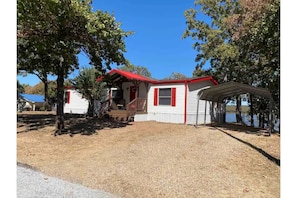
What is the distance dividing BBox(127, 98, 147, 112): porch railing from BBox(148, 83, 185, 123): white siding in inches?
17.1

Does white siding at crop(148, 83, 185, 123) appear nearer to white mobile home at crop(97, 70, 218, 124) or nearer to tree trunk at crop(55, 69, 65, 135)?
white mobile home at crop(97, 70, 218, 124)

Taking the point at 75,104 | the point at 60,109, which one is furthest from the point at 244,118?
the point at 60,109

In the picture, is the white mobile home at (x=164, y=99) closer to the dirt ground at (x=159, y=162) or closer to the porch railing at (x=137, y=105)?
the porch railing at (x=137, y=105)

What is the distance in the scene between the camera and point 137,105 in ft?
50.7

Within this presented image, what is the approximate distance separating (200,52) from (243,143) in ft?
42.2

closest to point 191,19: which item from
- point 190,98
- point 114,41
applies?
point 190,98

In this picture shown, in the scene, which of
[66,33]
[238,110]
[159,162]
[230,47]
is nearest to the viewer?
[159,162]

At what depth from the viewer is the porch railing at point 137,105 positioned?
1510 cm

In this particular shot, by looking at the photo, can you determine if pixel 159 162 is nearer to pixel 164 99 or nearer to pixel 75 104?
pixel 164 99

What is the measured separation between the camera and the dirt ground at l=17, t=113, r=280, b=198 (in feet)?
14.8

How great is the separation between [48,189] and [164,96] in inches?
467

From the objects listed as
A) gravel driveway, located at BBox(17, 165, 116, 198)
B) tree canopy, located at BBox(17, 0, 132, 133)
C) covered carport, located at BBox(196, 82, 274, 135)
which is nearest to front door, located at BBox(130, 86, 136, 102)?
covered carport, located at BBox(196, 82, 274, 135)

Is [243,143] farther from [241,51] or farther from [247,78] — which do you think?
[247,78]
